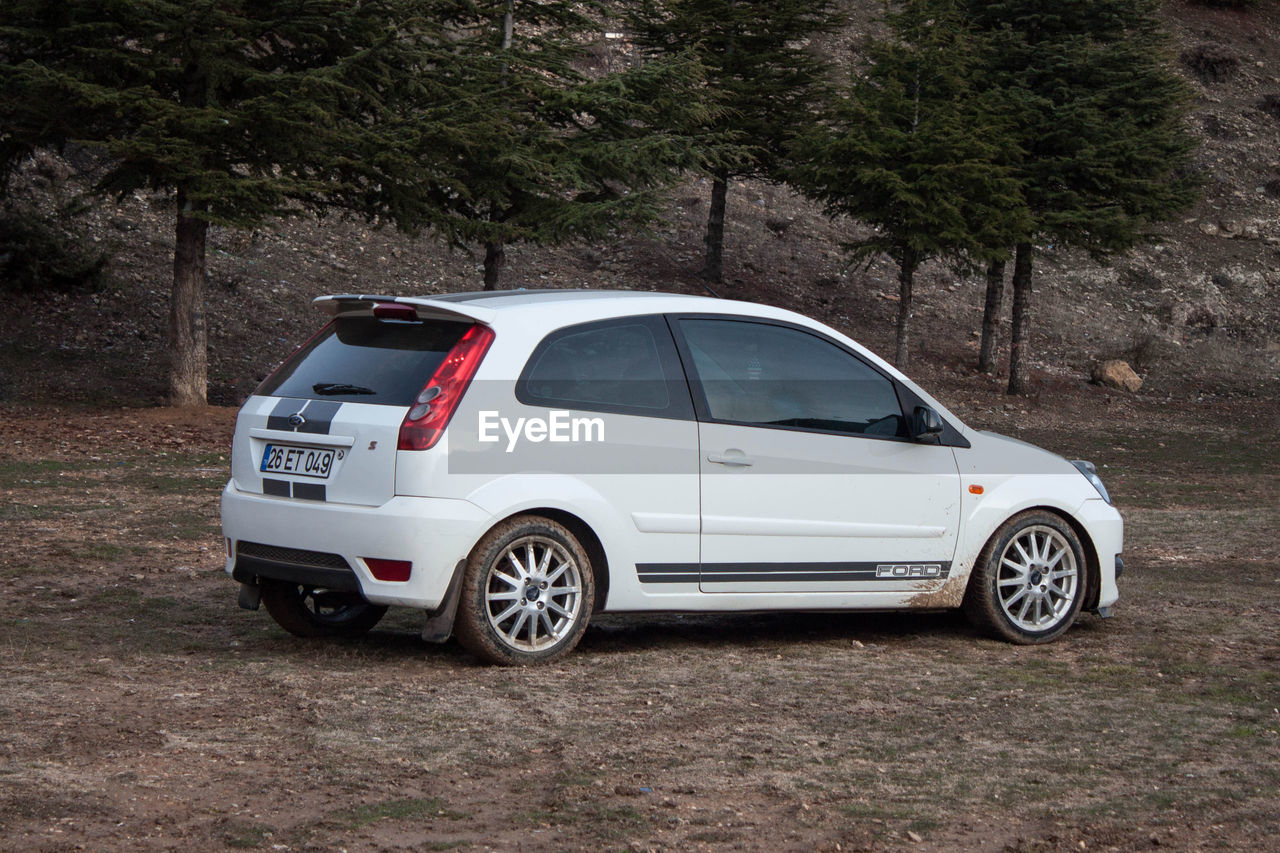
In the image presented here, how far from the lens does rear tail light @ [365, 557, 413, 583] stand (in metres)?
5.94

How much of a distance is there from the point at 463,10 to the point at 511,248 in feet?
36.8

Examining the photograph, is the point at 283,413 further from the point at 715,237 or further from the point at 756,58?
the point at 715,237

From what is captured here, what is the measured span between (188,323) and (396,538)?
1636cm

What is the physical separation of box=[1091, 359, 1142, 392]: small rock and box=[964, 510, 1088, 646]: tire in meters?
27.6

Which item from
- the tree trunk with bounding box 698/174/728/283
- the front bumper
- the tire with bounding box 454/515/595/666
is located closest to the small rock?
the tree trunk with bounding box 698/174/728/283

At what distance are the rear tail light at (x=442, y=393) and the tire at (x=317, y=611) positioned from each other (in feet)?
4.08

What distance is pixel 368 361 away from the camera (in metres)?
6.38

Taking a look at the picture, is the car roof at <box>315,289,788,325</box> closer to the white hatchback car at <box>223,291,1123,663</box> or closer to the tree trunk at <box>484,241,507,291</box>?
the white hatchback car at <box>223,291,1123,663</box>

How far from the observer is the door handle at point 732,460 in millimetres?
6613

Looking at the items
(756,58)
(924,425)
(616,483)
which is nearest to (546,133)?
(756,58)

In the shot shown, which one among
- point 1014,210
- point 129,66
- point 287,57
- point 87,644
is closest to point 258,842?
point 87,644

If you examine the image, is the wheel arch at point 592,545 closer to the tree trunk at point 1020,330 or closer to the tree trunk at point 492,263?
the tree trunk at point 492,263

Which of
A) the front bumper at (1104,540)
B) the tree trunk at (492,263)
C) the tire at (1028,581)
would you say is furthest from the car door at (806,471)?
the tree trunk at (492,263)

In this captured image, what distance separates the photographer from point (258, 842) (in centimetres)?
392
